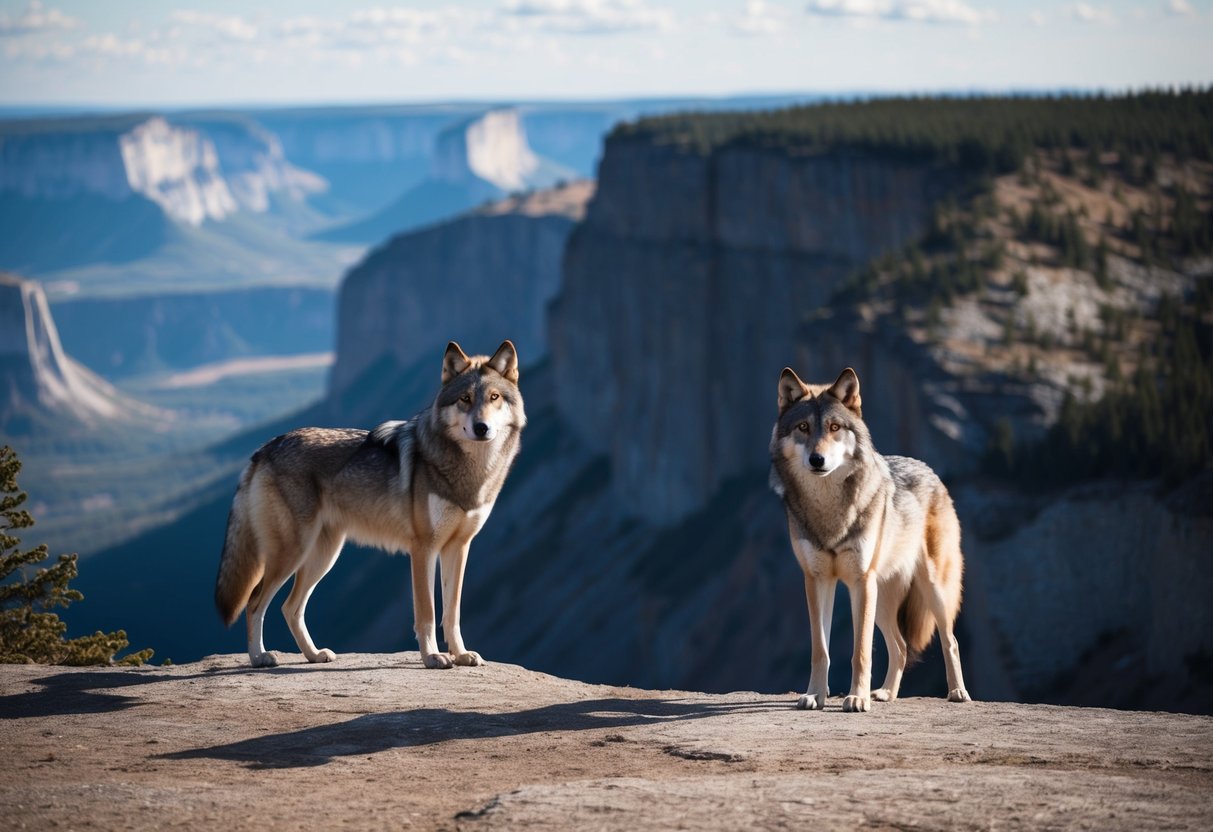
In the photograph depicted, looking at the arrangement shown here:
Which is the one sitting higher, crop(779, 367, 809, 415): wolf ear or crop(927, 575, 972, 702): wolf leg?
crop(779, 367, 809, 415): wolf ear

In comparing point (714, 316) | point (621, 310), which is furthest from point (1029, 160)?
point (621, 310)

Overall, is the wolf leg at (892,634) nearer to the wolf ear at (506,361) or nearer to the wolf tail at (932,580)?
the wolf tail at (932,580)

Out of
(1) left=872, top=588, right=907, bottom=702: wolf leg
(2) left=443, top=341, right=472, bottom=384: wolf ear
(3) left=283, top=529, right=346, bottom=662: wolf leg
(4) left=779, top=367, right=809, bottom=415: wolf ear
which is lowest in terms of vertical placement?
(1) left=872, top=588, right=907, bottom=702: wolf leg

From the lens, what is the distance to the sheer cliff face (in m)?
99.0

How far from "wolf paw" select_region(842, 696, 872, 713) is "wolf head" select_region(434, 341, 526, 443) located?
4862mm

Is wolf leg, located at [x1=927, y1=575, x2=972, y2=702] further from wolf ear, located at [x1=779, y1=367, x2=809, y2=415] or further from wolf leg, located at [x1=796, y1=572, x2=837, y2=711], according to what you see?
wolf ear, located at [x1=779, y1=367, x2=809, y2=415]

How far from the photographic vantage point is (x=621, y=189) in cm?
12281

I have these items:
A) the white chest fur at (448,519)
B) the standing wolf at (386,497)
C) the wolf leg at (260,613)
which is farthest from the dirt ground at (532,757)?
the white chest fur at (448,519)

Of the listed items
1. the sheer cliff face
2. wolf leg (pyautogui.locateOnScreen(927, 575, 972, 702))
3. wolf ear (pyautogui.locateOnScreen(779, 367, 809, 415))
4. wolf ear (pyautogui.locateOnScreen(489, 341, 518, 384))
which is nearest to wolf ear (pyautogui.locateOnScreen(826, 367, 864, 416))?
wolf ear (pyautogui.locateOnScreen(779, 367, 809, 415))

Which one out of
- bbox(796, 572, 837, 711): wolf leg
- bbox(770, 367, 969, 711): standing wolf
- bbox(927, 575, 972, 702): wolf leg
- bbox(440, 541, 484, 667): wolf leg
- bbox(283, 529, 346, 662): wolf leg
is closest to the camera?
bbox(770, 367, 969, 711): standing wolf

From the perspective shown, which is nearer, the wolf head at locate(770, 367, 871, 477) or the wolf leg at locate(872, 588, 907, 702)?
the wolf head at locate(770, 367, 871, 477)

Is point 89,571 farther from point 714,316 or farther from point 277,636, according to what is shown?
point 714,316

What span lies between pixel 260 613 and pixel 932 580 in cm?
789

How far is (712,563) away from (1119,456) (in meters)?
43.5
